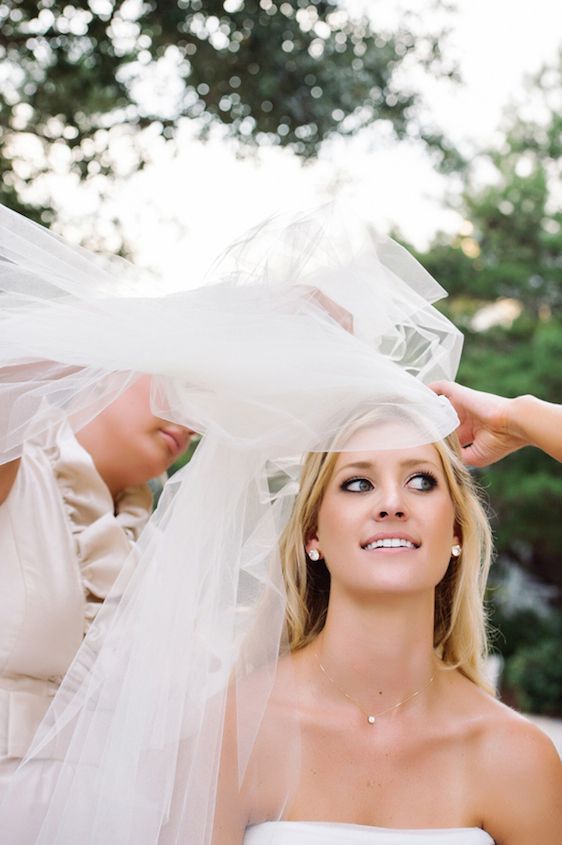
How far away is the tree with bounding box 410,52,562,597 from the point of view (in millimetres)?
14539

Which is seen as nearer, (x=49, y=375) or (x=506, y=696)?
(x=49, y=375)

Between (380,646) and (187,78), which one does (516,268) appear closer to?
(187,78)

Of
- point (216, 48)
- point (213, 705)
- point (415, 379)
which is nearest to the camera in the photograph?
point (213, 705)

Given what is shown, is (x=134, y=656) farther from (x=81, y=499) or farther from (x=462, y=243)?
(x=462, y=243)

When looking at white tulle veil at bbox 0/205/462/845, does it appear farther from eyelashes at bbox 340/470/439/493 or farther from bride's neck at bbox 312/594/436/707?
bride's neck at bbox 312/594/436/707

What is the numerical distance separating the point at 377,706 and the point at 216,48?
14.8 feet

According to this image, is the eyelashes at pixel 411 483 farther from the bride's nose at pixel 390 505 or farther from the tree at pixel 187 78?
the tree at pixel 187 78

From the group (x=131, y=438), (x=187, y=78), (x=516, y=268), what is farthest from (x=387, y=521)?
(x=516, y=268)

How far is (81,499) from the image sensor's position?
2.84 metres

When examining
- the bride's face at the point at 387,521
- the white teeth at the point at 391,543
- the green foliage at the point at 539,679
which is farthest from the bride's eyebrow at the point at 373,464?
the green foliage at the point at 539,679

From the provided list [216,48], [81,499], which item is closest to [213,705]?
[81,499]

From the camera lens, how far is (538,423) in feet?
8.34

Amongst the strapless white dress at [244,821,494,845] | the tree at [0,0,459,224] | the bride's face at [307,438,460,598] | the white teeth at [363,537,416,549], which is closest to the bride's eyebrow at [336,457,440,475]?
the bride's face at [307,438,460,598]

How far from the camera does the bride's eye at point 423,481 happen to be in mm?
2559
